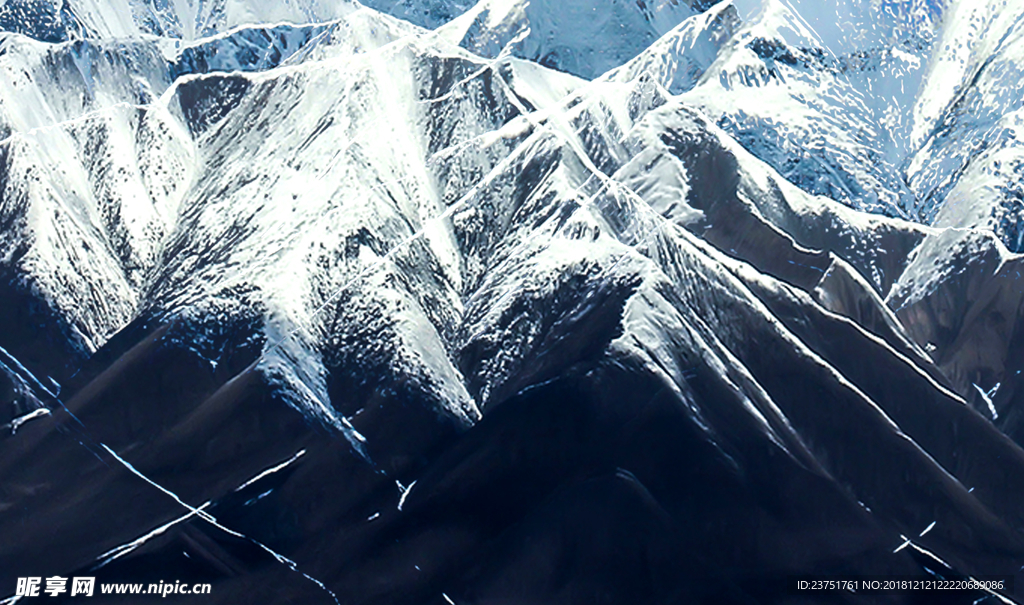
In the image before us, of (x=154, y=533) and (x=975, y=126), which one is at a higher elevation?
(x=154, y=533)

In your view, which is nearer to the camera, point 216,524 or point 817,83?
point 216,524

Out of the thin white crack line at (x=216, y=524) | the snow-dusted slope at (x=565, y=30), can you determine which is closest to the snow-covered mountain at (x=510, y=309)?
the thin white crack line at (x=216, y=524)

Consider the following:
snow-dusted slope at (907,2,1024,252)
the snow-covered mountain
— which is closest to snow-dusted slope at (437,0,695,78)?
the snow-covered mountain

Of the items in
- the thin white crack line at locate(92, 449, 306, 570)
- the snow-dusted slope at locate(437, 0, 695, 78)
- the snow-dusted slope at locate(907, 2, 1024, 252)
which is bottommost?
the snow-dusted slope at locate(907, 2, 1024, 252)

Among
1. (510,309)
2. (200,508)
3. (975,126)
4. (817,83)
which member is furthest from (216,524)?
(975,126)

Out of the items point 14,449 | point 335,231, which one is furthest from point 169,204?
point 14,449

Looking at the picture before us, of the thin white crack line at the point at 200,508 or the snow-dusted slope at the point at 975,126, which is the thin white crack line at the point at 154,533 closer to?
the thin white crack line at the point at 200,508

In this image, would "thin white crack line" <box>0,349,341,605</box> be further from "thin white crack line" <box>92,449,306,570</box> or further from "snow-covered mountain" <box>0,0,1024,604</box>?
"snow-covered mountain" <box>0,0,1024,604</box>

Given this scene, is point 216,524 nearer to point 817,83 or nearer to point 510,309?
point 510,309
